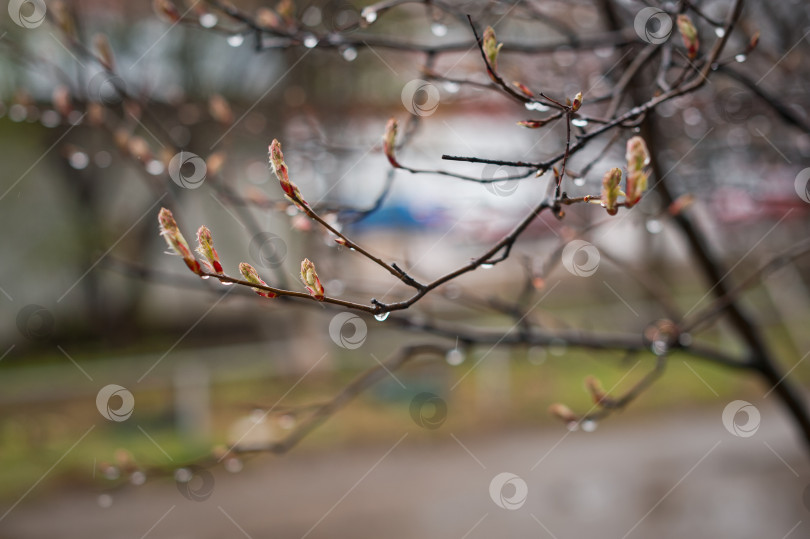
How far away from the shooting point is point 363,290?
9.30 feet

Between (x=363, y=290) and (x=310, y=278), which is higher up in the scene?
(x=363, y=290)

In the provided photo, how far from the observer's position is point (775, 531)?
5.77 metres

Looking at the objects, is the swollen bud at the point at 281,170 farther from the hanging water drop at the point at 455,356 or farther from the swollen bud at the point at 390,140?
the hanging water drop at the point at 455,356

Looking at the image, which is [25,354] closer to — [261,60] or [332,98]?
[261,60]

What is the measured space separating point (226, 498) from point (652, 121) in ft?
17.3

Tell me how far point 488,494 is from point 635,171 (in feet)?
18.9

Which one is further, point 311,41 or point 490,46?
point 311,41

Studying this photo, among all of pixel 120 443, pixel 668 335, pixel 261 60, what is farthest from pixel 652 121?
pixel 261 60

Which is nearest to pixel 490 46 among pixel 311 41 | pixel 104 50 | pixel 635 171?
pixel 635 171

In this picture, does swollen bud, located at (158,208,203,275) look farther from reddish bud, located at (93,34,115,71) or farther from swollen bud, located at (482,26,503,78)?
reddish bud, located at (93,34,115,71)

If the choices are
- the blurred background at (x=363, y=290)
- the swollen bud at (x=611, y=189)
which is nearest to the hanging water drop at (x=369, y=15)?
the blurred background at (x=363, y=290)

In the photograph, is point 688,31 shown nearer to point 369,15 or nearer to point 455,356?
point 369,15

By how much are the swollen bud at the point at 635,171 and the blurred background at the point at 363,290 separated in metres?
0.75

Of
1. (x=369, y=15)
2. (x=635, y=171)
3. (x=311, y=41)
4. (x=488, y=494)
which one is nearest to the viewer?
(x=635, y=171)
